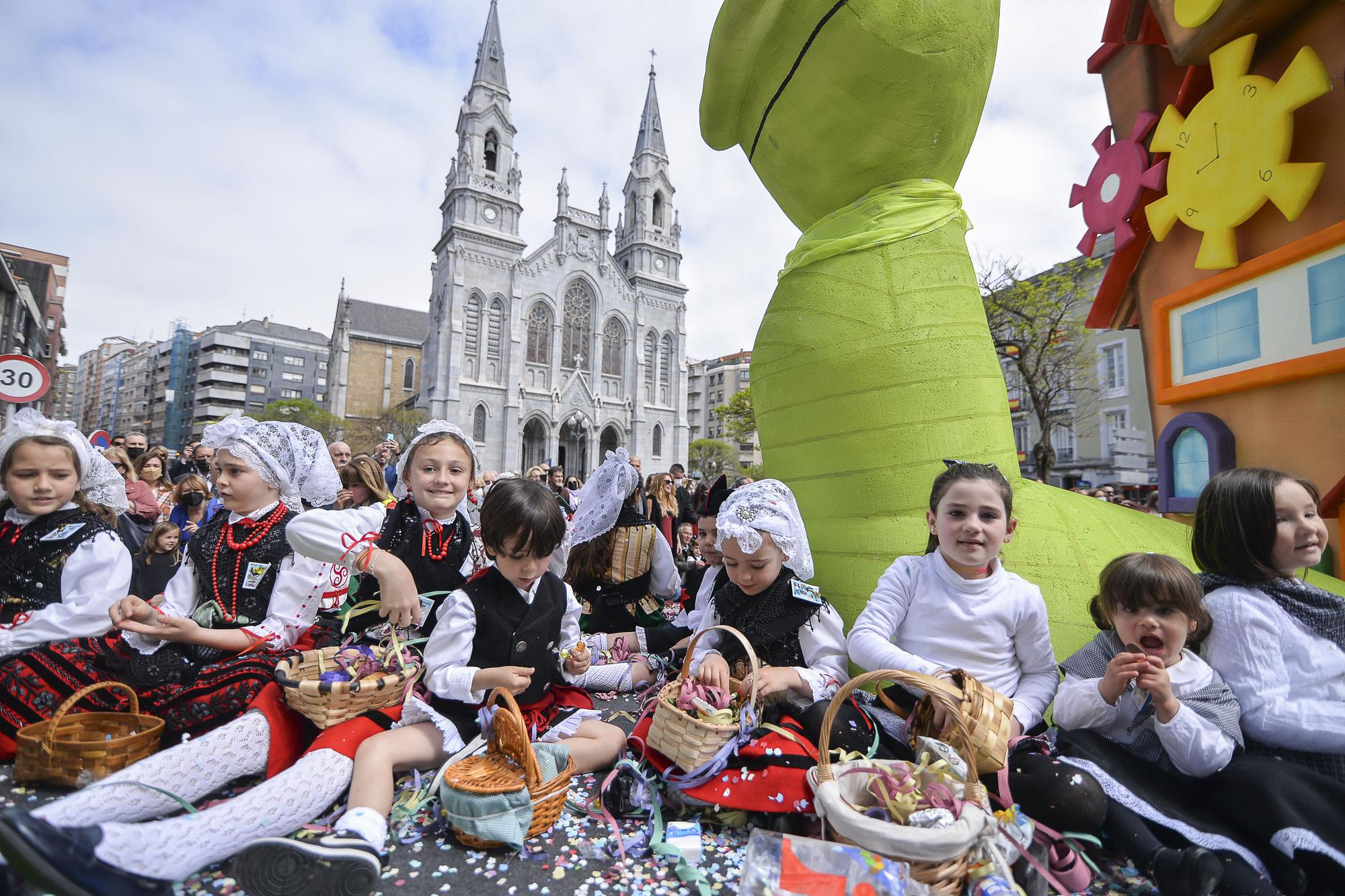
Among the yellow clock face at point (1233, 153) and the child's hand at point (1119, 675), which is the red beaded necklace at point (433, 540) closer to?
the child's hand at point (1119, 675)

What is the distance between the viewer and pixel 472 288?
2891 centimetres

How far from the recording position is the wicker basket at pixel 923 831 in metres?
1.40

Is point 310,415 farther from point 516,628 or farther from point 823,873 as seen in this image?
point 823,873

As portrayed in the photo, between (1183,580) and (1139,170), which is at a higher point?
(1139,170)

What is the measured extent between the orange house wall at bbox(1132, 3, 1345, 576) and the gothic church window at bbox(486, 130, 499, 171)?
1286 inches

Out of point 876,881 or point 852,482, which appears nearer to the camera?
point 876,881

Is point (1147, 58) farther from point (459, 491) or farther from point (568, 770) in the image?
point (568, 770)

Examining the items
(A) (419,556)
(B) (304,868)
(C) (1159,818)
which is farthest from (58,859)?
(C) (1159,818)

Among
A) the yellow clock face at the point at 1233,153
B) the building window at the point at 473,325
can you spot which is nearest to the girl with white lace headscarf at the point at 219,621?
the yellow clock face at the point at 1233,153

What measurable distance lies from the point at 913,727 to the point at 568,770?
104 cm

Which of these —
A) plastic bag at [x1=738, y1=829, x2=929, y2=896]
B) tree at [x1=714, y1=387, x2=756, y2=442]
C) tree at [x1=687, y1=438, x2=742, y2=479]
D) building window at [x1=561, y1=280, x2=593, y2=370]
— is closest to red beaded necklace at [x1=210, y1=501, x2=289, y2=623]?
plastic bag at [x1=738, y1=829, x2=929, y2=896]

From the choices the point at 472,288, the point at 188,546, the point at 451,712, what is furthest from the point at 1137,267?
the point at 472,288

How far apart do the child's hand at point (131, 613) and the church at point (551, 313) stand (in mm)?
26097

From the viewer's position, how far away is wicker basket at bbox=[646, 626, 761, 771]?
1876 millimetres
